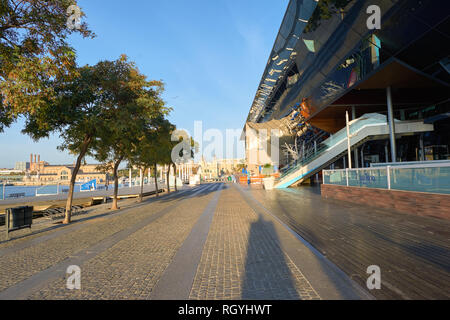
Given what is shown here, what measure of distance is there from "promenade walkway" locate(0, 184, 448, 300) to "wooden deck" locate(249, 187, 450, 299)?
10 centimetres

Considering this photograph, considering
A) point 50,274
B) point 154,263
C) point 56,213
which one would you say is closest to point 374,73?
point 154,263

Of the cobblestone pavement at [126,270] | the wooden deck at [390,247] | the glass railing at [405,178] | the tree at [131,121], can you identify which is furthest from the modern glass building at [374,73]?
the cobblestone pavement at [126,270]

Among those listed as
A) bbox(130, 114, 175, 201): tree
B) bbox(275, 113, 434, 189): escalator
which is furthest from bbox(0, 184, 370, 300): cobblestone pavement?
bbox(275, 113, 434, 189): escalator

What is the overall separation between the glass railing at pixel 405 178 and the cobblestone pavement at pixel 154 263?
524 cm

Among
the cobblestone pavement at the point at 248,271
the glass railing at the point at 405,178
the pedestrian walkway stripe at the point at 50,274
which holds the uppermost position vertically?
the glass railing at the point at 405,178

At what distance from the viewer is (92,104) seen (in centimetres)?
1044

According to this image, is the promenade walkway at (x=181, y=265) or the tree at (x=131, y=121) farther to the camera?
the tree at (x=131, y=121)

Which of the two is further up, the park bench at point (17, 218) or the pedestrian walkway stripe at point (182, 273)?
the park bench at point (17, 218)

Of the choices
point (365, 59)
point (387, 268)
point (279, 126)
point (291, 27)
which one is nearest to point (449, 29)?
point (365, 59)

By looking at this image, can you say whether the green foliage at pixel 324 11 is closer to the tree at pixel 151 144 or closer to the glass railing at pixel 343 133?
the glass railing at pixel 343 133

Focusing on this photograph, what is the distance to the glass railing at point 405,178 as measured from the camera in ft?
25.0

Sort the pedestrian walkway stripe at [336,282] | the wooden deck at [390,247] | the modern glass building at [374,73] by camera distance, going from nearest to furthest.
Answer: the pedestrian walkway stripe at [336,282], the wooden deck at [390,247], the modern glass building at [374,73]

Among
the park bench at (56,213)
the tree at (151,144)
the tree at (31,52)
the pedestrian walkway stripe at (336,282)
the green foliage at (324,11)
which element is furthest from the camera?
the green foliage at (324,11)

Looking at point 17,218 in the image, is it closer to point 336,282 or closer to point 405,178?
point 336,282
